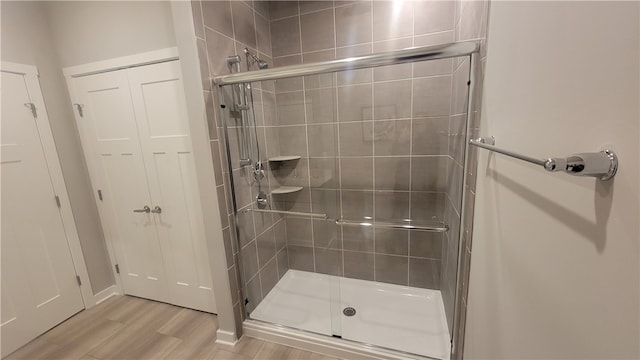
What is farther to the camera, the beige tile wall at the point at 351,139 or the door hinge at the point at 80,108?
the door hinge at the point at 80,108

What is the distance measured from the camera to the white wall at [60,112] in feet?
5.63

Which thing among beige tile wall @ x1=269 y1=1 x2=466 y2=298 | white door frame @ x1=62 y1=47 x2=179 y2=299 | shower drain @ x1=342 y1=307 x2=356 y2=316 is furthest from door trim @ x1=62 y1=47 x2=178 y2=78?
shower drain @ x1=342 y1=307 x2=356 y2=316

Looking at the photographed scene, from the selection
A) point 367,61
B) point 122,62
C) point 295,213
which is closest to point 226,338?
point 295,213

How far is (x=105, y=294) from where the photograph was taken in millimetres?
2277

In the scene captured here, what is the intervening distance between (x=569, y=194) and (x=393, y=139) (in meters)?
1.54

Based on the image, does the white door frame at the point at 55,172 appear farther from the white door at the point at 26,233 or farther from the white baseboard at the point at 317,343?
the white baseboard at the point at 317,343

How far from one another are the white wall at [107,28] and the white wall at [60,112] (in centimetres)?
9

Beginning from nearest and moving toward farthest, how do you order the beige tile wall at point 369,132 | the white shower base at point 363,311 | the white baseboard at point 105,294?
the white shower base at point 363,311, the beige tile wall at point 369,132, the white baseboard at point 105,294

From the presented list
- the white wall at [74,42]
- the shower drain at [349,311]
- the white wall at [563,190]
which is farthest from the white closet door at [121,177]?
the white wall at [563,190]

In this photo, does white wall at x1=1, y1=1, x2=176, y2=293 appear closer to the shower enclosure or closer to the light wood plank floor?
the light wood plank floor

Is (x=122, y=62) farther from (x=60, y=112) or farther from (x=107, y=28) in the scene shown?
(x=60, y=112)

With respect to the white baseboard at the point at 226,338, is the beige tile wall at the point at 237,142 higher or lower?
higher

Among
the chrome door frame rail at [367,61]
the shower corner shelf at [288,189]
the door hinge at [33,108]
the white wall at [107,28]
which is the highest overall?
the white wall at [107,28]

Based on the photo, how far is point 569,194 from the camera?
1.69 feet
